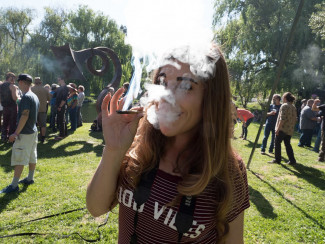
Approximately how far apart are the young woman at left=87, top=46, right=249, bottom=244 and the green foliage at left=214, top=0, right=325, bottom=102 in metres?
14.1

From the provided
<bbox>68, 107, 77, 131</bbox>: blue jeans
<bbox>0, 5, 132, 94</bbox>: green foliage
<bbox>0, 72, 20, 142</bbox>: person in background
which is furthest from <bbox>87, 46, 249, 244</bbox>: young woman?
<bbox>0, 5, 132, 94</bbox>: green foliage

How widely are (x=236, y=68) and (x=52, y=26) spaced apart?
21778 mm

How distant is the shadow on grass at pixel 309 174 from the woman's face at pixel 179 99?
19.8 feet

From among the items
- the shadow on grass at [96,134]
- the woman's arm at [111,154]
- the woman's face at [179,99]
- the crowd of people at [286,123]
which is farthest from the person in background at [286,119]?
the shadow on grass at [96,134]

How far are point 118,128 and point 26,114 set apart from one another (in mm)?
3773

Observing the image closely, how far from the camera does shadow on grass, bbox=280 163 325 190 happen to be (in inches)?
231

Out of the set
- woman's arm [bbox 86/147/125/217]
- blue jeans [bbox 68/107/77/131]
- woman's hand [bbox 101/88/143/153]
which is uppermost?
woman's hand [bbox 101/88/143/153]

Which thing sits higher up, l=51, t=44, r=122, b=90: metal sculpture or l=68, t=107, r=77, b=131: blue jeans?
l=51, t=44, r=122, b=90: metal sculpture

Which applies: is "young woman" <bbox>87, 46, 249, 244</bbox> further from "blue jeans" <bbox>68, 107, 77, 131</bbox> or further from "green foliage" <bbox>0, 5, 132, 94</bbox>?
"green foliage" <bbox>0, 5, 132, 94</bbox>

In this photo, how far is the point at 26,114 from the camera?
4.26 meters

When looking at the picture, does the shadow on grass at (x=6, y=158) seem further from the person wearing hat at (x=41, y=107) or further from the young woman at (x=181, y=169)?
the young woman at (x=181, y=169)

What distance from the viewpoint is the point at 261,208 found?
4.38 meters

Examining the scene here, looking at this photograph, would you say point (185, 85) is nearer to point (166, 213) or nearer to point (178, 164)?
point (178, 164)

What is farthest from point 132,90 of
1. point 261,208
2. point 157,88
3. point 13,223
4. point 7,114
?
point 7,114
